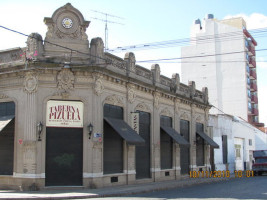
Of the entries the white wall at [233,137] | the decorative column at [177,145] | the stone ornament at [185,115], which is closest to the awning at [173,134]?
the decorative column at [177,145]

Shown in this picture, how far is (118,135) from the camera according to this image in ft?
74.2

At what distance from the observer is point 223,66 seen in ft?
208

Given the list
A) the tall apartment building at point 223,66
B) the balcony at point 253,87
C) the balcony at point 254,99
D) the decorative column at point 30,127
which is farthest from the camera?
the balcony at point 253,87

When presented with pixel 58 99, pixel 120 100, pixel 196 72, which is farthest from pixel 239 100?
pixel 58 99

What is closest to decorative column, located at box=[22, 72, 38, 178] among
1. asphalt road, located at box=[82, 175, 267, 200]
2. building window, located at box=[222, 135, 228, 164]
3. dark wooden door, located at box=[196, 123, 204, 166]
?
asphalt road, located at box=[82, 175, 267, 200]

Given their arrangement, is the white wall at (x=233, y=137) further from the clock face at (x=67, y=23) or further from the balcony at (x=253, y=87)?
the clock face at (x=67, y=23)

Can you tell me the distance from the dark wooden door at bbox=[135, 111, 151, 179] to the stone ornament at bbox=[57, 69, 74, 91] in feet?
22.5

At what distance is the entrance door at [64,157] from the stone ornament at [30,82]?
227cm

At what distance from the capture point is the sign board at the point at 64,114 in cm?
1972

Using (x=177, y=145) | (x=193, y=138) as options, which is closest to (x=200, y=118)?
(x=193, y=138)

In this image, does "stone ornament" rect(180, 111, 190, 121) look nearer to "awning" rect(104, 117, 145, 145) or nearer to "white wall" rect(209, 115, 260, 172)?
"white wall" rect(209, 115, 260, 172)

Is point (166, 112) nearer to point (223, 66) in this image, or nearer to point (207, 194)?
point (207, 194)

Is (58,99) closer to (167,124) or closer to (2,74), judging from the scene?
(2,74)

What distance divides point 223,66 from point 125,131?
4505cm
